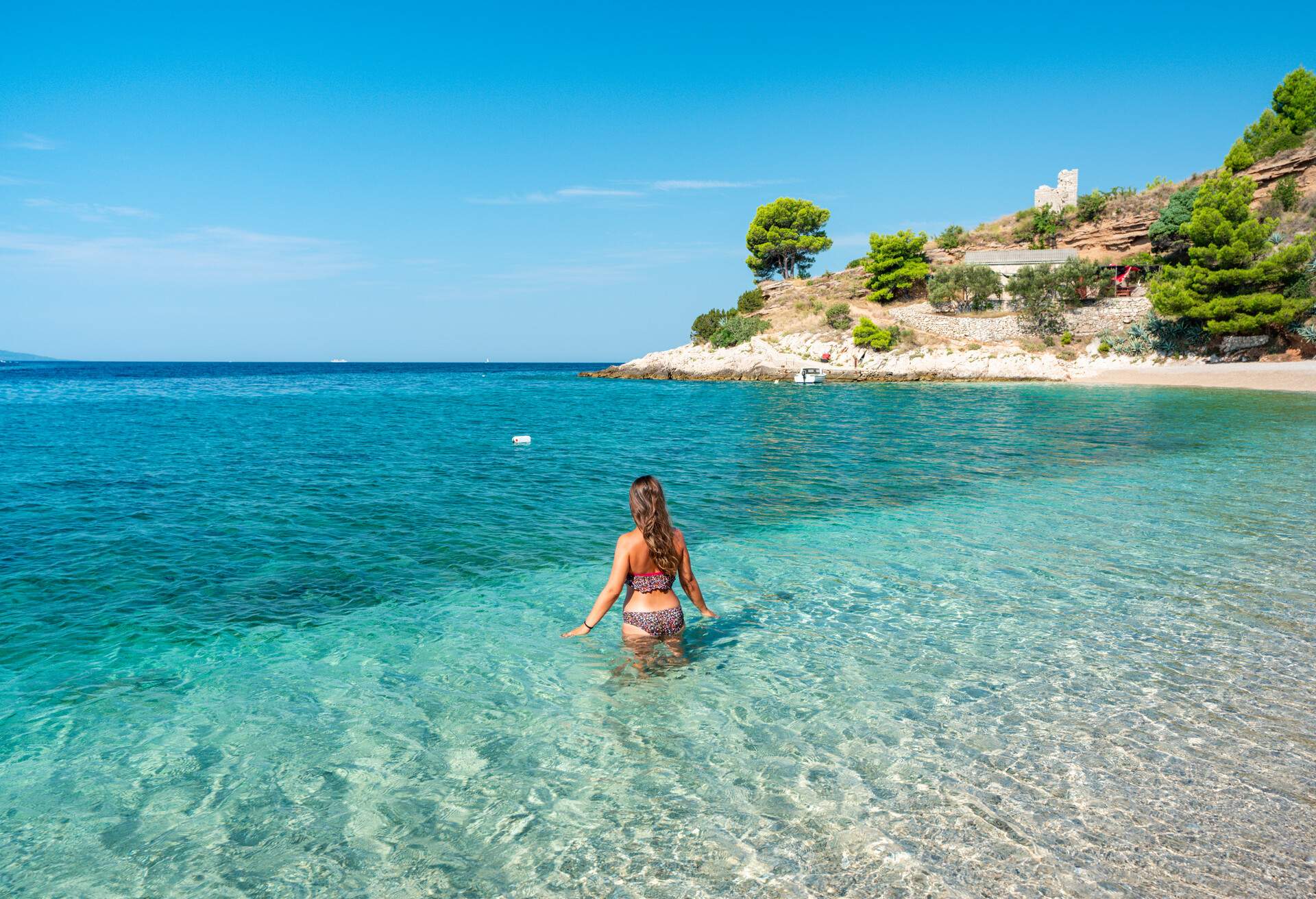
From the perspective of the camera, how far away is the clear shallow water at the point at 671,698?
14.2ft

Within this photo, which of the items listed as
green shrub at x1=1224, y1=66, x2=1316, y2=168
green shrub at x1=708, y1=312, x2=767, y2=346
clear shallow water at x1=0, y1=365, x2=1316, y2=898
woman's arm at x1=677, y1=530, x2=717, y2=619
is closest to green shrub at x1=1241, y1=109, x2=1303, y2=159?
green shrub at x1=1224, y1=66, x2=1316, y2=168

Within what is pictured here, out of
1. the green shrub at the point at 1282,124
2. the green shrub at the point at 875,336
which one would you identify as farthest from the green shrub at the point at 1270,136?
the green shrub at the point at 875,336

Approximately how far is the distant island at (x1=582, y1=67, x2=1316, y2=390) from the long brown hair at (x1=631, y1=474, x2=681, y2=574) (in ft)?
176

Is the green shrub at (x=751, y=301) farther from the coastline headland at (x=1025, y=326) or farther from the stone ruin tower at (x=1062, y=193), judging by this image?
the stone ruin tower at (x=1062, y=193)

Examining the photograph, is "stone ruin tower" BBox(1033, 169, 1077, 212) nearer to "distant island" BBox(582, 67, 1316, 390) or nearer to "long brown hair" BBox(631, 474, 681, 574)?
"distant island" BBox(582, 67, 1316, 390)

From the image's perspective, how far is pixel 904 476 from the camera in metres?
18.4

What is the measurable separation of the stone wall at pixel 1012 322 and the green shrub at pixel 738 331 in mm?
14812

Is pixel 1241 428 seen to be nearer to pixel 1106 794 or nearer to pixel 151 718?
pixel 1106 794

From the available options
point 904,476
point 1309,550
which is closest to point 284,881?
point 1309,550

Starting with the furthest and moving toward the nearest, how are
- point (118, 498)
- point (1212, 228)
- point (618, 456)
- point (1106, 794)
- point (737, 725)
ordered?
point (1212, 228) → point (618, 456) → point (118, 498) → point (737, 725) → point (1106, 794)

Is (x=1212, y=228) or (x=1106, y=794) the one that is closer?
(x=1106, y=794)

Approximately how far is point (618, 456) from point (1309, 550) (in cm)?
1650

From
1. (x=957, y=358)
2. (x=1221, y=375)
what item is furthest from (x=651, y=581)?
(x=957, y=358)

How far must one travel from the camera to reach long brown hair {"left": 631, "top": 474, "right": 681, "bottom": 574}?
6.20 m
